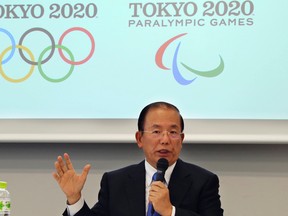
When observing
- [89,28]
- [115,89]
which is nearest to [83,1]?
→ [89,28]

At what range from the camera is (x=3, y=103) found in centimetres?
312

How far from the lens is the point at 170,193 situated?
2.35 metres

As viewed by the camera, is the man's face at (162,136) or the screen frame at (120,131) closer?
the man's face at (162,136)

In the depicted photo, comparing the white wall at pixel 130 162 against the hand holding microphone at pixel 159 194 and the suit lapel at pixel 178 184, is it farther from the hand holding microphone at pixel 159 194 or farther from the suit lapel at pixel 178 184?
the hand holding microphone at pixel 159 194

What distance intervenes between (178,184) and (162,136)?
216mm

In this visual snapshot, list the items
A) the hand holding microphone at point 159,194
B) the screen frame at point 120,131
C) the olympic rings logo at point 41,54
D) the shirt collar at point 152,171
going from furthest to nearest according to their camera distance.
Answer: the olympic rings logo at point 41,54 → the screen frame at point 120,131 → the shirt collar at point 152,171 → the hand holding microphone at point 159,194

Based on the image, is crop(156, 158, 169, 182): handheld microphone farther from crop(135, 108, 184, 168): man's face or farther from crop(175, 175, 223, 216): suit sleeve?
crop(175, 175, 223, 216): suit sleeve

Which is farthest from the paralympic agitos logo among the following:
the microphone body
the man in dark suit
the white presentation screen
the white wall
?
the microphone body

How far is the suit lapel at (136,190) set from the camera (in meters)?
2.35

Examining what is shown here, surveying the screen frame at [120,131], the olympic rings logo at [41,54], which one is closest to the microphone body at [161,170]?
the screen frame at [120,131]

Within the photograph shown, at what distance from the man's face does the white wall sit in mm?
718

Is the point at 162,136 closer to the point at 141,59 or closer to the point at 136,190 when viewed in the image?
the point at 136,190

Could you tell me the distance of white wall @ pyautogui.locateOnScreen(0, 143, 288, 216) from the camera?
118 inches

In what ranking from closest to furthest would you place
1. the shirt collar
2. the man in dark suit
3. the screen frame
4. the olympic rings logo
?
the man in dark suit
the shirt collar
the screen frame
the olympic rings logo
